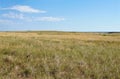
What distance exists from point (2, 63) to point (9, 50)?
7.18 feet

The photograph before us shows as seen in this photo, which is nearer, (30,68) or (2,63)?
(30,68)

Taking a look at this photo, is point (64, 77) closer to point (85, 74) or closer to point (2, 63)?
point (85, 74)

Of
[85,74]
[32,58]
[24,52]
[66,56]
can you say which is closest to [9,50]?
[24,52]

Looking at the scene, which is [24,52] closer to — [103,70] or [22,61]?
[22,61]

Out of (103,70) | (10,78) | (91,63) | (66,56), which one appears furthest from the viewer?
(66,56)

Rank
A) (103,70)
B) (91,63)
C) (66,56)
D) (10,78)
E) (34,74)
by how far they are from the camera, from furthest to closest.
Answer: (66,56), (91,63), (103,70), (34,74), (10,78)

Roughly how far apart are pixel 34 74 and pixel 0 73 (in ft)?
4.22

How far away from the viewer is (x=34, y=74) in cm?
860

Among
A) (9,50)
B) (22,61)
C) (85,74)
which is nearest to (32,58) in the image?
(22,61)

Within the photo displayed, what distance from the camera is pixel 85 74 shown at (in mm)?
8953

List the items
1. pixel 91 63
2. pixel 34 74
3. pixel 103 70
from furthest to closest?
pixel 91 63 < pixel 103 70 < pixel 34 74

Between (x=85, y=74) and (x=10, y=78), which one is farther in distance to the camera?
(x=85, y=74)

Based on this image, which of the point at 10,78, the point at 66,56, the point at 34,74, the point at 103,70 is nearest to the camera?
the point at 10,78

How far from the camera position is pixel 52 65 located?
9.41 metres
